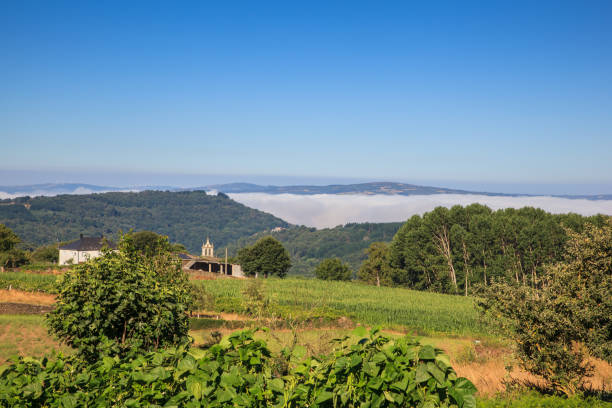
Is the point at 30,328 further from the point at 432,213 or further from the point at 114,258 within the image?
the point at 432,213

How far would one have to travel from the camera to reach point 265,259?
92.3m

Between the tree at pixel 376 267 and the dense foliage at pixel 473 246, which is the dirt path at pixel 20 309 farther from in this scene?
the tree at pixel 376 267

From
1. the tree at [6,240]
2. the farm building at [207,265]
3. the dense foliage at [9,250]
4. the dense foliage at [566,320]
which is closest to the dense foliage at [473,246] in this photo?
the farm building at [207,265]

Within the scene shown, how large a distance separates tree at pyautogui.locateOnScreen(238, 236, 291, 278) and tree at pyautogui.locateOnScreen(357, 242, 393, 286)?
20.0m

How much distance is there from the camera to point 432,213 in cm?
8969

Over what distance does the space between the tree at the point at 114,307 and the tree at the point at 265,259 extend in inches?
3134

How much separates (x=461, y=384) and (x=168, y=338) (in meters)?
10.8

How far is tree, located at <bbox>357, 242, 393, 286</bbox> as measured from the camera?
98850 mm

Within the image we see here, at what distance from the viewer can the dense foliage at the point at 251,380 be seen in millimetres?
3768

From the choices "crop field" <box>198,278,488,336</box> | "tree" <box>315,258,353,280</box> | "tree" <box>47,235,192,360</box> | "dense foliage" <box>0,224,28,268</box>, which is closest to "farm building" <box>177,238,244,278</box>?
"tree" <box>315,258,353,280</box>

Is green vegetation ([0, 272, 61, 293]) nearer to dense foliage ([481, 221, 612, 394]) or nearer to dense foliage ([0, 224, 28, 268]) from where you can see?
dense foliage ([0, 224, 28, 268])

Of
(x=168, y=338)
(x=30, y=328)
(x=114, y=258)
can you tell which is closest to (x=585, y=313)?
(x=168, y=338)

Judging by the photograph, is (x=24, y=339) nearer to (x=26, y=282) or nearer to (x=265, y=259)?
(x=26, y=282)

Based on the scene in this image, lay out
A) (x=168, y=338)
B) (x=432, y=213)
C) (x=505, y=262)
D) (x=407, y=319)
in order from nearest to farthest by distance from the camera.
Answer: (x=168, y=338)
(x=407, y=319)
(x=505, y=262)
(x=432, y=213)
